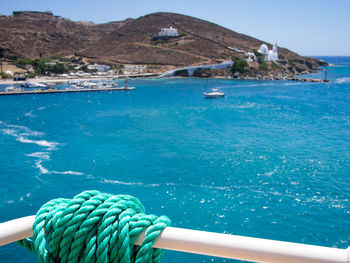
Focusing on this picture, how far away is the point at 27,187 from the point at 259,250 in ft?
58.7

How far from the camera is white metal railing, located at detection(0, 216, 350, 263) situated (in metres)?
1.39

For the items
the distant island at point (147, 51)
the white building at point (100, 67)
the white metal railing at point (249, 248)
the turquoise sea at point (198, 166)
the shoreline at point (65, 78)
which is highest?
the distant island at point (147, 51)

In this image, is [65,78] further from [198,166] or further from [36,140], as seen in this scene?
[198,166]

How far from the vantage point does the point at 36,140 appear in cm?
2642

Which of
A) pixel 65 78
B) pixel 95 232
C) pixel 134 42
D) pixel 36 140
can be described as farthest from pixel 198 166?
pixel 134 42

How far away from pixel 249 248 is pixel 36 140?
27.9 m

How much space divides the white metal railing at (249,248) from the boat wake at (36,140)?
18.2 metres

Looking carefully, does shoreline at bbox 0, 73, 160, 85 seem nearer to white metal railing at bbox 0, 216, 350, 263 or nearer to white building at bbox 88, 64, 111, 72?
white building at bbox 88, 64, 111, 72

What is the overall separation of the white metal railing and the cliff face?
9594 cm

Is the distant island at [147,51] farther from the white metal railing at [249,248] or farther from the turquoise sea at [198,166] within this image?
the white metal railing at [249,248]

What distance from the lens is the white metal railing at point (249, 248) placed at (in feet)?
4.56

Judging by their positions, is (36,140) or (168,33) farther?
(168,33)

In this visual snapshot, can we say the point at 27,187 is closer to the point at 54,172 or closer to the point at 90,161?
the point at 54,172

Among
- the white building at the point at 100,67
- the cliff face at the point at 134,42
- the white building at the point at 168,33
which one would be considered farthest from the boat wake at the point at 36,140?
the white building at the point at 168,33
